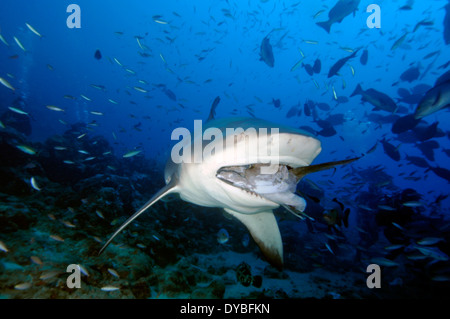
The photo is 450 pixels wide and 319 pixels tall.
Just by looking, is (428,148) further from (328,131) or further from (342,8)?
(342,8)

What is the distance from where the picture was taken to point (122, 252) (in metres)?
3.89

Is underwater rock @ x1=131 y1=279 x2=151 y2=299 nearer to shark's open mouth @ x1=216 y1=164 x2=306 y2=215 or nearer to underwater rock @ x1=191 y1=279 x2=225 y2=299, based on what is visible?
underwater rock @ x1=191 y1=279 x2=225 y2=299

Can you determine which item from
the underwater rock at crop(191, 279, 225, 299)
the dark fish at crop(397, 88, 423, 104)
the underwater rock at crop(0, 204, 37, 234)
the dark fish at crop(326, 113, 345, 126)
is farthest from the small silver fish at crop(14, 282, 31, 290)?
the dark fish at crop(397, 88, 423, 104)

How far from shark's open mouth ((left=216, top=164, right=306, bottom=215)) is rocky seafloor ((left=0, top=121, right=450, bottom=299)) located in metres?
2.40

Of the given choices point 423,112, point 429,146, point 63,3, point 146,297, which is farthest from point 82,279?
point 63,3

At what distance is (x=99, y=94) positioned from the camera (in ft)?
366

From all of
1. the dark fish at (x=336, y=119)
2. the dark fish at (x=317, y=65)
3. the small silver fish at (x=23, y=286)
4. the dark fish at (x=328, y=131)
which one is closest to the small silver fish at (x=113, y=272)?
the small silver fish at (x=23, y=286)

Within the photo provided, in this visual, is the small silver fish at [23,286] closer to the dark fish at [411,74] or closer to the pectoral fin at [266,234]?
the pectoral fin at [266,234]

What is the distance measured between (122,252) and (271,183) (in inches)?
133

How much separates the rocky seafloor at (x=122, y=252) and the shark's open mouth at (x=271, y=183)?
240cm

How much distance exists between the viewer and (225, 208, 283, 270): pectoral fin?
360 cm

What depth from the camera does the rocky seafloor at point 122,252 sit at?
309 centimetres

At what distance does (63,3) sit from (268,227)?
294ft

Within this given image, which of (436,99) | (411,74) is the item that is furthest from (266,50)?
(411,74)
